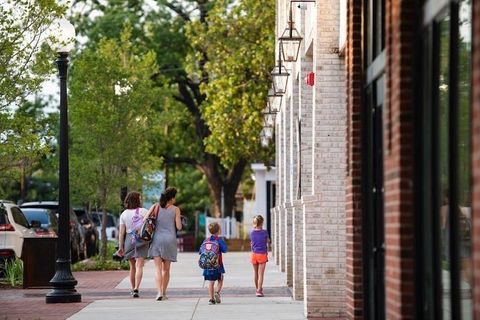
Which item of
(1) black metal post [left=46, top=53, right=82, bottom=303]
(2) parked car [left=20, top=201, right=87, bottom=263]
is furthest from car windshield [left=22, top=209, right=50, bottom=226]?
(1) black metal post [left=46, top=53, right=82, bottom=303]

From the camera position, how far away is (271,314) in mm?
16688

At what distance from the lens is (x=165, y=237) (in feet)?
63.9

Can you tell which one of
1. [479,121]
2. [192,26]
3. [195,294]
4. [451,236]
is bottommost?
[195,294]

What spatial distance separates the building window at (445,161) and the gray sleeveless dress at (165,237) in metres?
10.1

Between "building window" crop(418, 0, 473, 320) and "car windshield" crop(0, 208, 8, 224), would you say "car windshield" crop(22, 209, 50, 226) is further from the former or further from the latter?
"building window" crop(418, 0, 473, 320)

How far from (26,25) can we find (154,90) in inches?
660

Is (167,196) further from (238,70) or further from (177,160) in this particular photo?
(177,160)

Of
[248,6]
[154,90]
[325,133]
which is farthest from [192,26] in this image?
[325,133]

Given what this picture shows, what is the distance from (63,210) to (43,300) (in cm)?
145

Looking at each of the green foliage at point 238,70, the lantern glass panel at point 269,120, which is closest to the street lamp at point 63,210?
the lantern glass panel at point 269,120

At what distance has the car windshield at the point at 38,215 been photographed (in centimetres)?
3167

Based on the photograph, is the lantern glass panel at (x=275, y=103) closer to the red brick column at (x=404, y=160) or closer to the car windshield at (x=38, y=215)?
the car windshield at (x=38, y=215)

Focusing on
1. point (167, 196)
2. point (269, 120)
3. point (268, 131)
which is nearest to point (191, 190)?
point (269, 120)

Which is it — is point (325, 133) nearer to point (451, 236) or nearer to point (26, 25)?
point (26, 25)
